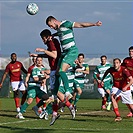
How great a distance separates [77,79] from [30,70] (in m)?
4.50

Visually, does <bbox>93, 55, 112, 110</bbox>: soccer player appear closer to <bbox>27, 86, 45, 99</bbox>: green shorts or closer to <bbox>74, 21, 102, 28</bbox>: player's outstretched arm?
<bbox>27, 86, 45, 99</bbox>: green shorts

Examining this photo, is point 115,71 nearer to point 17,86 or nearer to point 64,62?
point 64,62

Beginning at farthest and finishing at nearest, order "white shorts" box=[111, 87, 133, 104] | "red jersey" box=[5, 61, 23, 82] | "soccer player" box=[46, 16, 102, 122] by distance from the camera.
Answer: "red jersey" box=[5, 61, 23, 82], "white shorts" box=[111, 87, 133, 104], "soccer player" box=[46, 16, 102, 122]

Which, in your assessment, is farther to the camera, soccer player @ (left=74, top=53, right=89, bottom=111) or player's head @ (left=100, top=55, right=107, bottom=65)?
player's head @ (left=100, top=55, right=107, bottom=65)

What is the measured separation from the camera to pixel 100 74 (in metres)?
22.5

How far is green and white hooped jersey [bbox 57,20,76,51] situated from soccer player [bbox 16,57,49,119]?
165 inches

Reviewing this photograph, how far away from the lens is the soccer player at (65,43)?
41.8ft

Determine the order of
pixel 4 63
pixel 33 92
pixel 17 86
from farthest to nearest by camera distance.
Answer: pixel 4 63 → pixel 17 86 → pixel 33 92

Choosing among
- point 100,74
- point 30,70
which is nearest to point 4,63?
point 100,74

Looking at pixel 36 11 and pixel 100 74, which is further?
pixel 100 74

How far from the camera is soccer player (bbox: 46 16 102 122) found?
502 inches

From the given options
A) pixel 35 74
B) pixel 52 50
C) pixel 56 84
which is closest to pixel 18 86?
pixel 35 74

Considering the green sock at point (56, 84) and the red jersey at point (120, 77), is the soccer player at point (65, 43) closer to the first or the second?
the green sock at point (56, 84)

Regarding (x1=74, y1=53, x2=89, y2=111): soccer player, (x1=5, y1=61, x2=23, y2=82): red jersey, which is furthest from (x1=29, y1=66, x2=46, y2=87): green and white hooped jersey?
(x1=74, y1=53, x2=89, y2=111): soccer player
